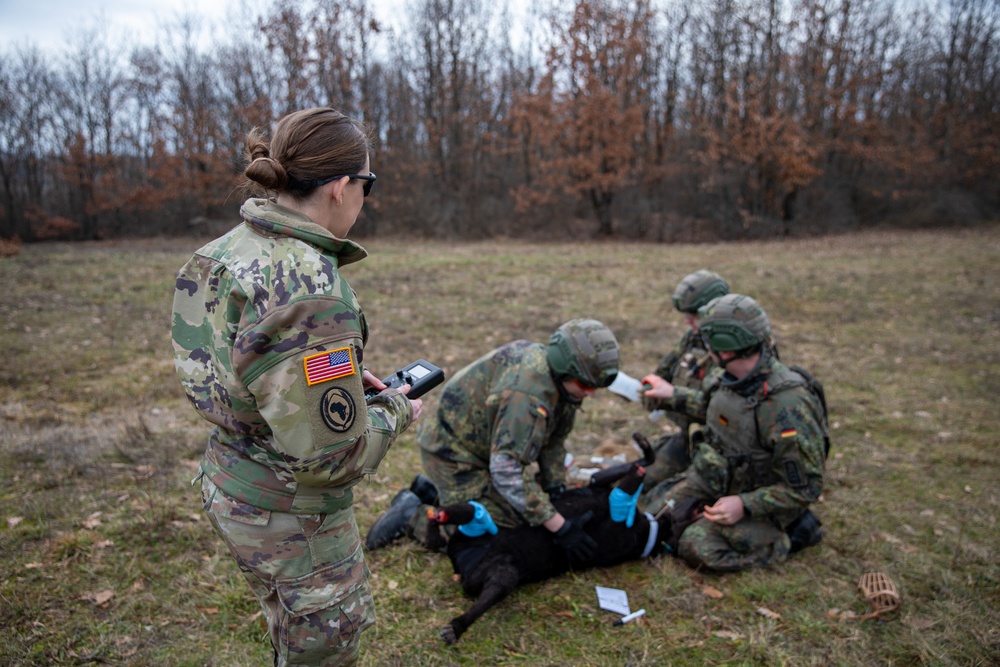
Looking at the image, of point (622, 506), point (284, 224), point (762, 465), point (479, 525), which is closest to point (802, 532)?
point (762, 465)

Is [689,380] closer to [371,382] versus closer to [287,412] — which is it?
[371,382]

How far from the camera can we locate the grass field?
131 inches

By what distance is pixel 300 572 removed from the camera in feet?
6.52

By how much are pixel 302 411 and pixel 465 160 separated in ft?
92.3

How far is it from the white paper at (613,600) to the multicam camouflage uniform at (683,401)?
1638mm

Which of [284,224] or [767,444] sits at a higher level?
[284,224]

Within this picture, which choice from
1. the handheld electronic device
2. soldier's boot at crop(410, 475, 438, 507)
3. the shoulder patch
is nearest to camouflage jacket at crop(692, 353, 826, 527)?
soldier's boot at crop(410, 475, 438, 507)

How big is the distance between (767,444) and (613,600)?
1.45 metres

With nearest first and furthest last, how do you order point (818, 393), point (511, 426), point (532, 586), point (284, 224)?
point (284, 224), point (511, 426), point (532, 586), point (818, 393)

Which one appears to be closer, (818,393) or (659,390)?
(818,393)

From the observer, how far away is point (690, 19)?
27.0 metres

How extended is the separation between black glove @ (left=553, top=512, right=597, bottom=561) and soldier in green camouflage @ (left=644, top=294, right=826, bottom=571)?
0.74m

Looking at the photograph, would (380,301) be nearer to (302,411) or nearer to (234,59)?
(302,411)

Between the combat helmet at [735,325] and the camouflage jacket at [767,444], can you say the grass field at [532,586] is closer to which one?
the camouflage jacket at [767,444]
